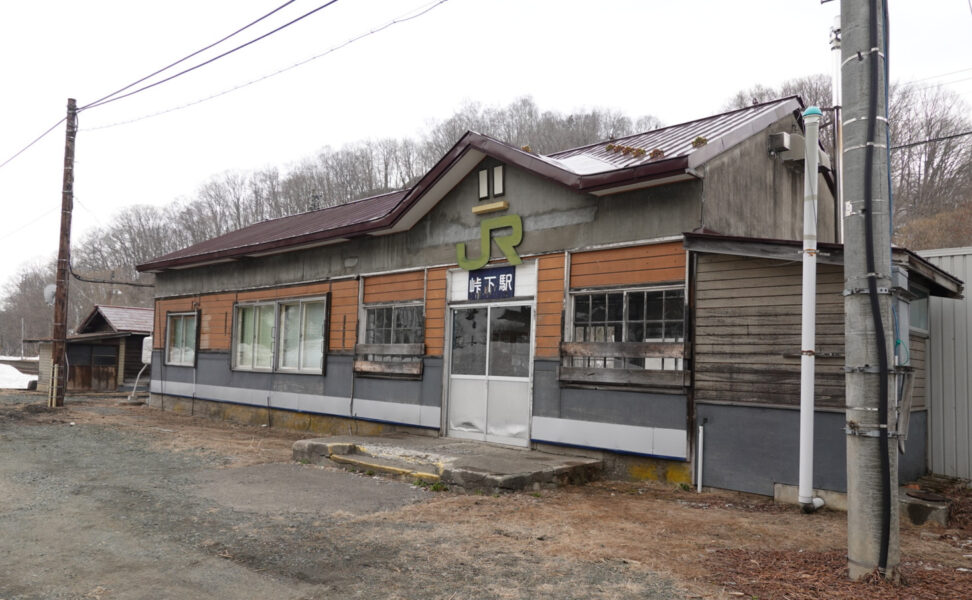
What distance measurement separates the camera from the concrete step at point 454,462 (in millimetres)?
7488

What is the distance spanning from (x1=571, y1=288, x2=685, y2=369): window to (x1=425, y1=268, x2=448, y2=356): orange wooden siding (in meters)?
2.56

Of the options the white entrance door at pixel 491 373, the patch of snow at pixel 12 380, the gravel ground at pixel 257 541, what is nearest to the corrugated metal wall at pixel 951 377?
the white entrance door at pixel 491 373

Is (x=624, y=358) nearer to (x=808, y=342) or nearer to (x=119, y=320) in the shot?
(x=808, y=342)

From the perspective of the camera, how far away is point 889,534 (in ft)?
13.6

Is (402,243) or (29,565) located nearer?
(29,565)

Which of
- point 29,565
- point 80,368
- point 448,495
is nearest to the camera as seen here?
point 29,565

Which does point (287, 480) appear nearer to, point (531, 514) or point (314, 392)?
point (531, 514)

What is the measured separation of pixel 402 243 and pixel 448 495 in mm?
5473

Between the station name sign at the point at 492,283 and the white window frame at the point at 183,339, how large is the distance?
30.4ft

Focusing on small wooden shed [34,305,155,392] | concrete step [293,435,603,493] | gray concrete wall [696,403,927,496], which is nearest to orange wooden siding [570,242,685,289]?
gray concrete wall [696,403,927,496]

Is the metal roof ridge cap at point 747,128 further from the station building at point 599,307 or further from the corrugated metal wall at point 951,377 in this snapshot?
the corrugated metal wall at point 951,377

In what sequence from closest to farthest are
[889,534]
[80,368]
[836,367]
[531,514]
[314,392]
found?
[889,534] → [531,514] → [836,367] → [314,392] → [80,368]

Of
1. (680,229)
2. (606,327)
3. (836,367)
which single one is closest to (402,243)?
(606,327)

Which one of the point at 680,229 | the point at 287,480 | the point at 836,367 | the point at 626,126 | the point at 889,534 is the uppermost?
the point at 626,126
